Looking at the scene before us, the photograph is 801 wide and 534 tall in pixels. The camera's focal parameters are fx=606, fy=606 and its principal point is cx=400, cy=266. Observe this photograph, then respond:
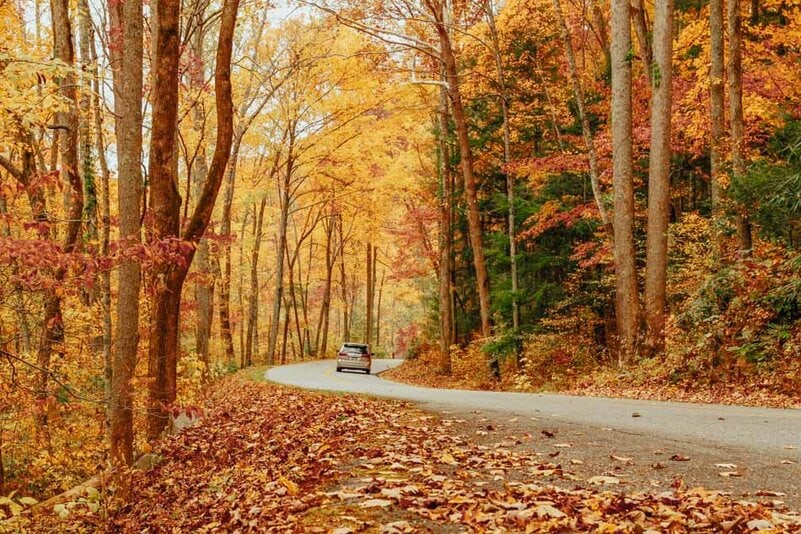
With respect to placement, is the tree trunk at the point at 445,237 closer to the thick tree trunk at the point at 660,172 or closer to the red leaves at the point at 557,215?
the red leaves at the point at 557,215

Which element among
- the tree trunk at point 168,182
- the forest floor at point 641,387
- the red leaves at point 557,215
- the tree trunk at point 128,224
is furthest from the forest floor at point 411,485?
the red leaves at point 557,215

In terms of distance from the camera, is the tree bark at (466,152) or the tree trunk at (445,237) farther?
the tree trunk at (445,237)

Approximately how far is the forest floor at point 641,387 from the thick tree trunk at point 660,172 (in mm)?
1316

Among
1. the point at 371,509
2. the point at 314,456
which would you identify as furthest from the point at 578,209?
the point at 371,509

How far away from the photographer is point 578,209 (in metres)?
17.9

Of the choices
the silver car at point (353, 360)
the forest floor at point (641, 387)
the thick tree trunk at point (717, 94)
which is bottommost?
the silver car at point (353, 360)

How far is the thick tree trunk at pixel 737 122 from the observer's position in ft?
43.6

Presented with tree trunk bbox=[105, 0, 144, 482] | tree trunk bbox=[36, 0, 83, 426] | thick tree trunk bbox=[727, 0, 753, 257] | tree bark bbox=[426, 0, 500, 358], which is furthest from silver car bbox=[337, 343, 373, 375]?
tree trunk bbox=[105, 0, 144, 482]

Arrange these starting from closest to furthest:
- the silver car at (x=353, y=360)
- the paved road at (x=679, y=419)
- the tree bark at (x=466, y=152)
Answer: the paved road at (x=679, y=419) → the tree bark at (x=466, y=152) → the silver car at (x=353, y=360)

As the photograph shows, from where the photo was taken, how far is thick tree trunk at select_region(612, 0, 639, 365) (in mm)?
14594

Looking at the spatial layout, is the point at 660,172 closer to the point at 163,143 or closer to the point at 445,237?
the point at 445,237

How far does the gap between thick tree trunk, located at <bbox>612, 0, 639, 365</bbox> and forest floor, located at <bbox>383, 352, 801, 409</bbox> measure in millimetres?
1122

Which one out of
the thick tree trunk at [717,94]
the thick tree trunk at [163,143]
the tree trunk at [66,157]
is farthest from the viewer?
the thick tree trunk at [717,94]

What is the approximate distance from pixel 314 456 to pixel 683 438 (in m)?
3.78
